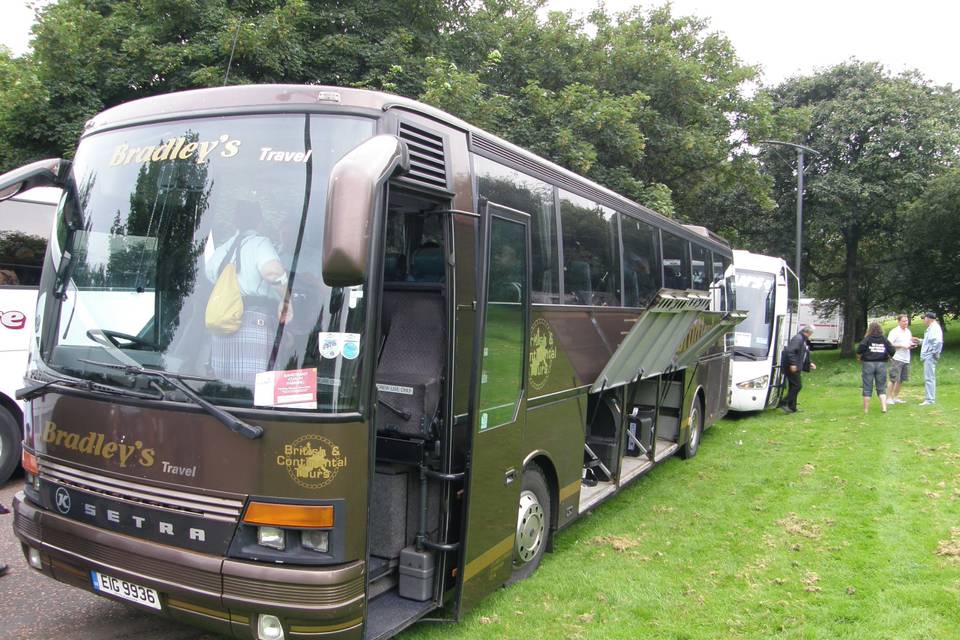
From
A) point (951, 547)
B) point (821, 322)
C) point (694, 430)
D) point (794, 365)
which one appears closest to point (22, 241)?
point (694, 430)

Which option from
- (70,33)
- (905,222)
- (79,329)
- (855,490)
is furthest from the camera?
(905,222)

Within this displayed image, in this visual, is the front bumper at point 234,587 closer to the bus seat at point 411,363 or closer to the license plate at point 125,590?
the license plate at point 125,590

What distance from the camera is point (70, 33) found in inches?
454

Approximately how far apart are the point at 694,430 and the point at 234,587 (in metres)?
8.43

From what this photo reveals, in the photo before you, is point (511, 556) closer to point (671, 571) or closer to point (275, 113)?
point (671, 571)

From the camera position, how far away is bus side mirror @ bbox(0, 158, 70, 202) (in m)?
4.05

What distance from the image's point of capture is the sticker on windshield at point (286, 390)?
→ 326 centimetres

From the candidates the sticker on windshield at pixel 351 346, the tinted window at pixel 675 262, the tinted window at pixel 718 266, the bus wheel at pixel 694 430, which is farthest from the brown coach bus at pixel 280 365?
the tinted window at pixel 718 266

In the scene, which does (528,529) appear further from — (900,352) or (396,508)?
(900,352)

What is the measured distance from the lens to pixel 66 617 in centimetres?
441

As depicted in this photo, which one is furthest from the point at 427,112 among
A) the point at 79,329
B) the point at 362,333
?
the point at 79,329

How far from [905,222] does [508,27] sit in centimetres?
1763

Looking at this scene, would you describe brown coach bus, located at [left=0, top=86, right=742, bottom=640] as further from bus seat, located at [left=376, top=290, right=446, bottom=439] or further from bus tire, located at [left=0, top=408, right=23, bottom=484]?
bus tire, located at [left=0, top=408, right=23, bottom=484]

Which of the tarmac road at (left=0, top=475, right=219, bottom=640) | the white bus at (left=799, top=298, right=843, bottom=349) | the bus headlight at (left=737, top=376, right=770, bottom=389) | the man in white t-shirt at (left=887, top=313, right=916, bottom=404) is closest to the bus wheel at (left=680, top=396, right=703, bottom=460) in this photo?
the bus headlight at (left=737, top=376, right=770, bottom=389)
